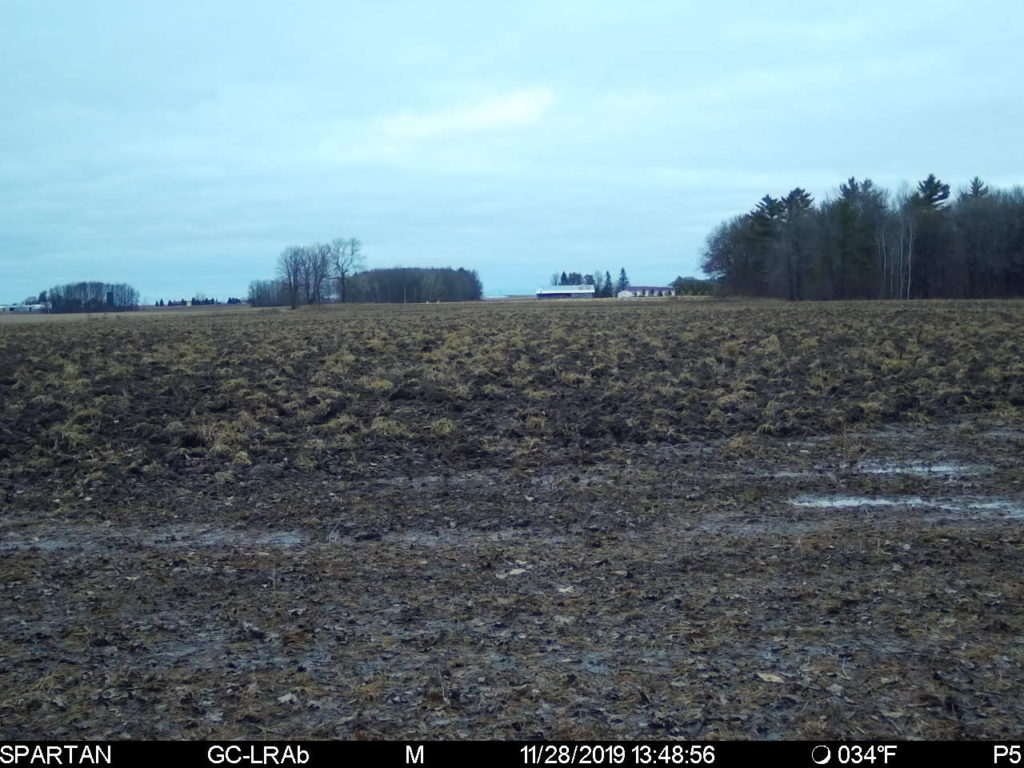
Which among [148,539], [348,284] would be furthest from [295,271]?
[148,539]

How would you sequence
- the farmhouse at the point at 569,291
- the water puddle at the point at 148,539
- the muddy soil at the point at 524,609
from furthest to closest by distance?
the farmhouse at the point at 569,291, the water puddle at the point at 148,539, the muddy soil at the point at 524,609

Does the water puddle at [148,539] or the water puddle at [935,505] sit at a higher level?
the water puddle at [935,505]

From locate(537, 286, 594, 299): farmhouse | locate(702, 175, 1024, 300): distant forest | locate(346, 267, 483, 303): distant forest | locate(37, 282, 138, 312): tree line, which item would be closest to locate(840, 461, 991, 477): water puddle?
locate(702, 175, 1024, 300): distant forest

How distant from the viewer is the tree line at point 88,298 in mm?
87500

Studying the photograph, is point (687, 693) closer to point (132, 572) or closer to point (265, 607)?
point (265, 607)

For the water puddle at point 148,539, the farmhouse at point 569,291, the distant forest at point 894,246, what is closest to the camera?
the water puddle at point 148,539

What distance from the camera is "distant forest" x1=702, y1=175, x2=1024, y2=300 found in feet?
202

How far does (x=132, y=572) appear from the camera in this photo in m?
5.76

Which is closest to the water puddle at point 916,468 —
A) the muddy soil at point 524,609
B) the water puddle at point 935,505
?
the muddy soil at point 524,609
